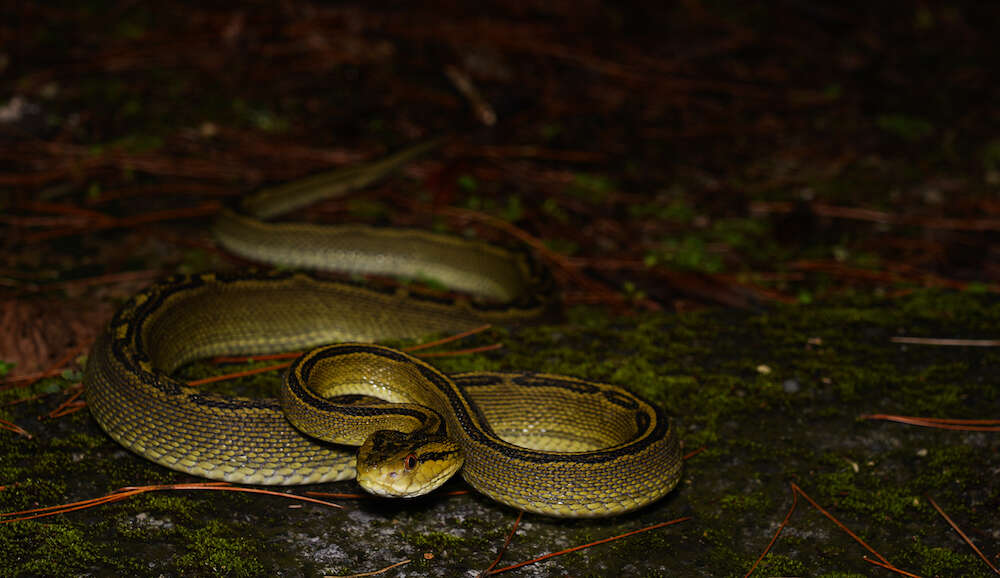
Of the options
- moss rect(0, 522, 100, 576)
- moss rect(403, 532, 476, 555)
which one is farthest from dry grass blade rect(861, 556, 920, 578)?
moss rect(0, 522, 100, 576)

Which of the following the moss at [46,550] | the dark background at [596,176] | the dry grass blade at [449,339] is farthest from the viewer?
the dry grass blade at [449,339]

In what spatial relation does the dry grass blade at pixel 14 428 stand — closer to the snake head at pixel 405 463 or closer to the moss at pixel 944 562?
the snake head at pixel 405 463

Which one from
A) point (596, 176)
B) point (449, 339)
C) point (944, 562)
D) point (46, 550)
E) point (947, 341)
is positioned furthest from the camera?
point (596, 176)

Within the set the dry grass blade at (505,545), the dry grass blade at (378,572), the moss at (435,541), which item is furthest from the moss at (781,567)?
the dry grass blade at (378,572)

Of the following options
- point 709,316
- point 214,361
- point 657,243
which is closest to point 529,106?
point 657,243

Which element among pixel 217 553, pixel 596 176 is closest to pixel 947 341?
pixel 596 176

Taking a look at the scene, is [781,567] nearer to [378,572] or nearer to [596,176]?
[378,572]

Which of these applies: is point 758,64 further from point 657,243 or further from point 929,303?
point 929,303
